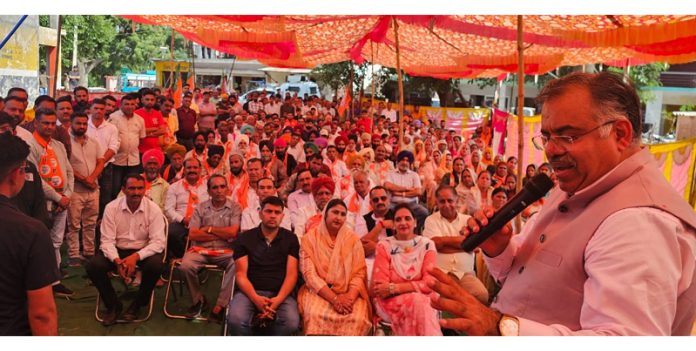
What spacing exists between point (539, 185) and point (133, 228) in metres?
3.14

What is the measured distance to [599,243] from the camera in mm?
961

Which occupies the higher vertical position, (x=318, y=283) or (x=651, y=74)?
(x=651, y=74)

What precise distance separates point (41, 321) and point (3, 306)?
0.11 metres

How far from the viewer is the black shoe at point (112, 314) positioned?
11.6 ft

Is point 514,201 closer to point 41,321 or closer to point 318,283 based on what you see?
point 41,321

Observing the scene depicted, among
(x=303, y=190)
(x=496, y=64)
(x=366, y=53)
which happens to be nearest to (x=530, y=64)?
(x=496, y=64)

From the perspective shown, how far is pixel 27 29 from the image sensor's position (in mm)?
6188

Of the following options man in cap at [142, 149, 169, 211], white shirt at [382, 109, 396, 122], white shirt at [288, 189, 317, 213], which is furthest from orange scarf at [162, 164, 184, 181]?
white shirt at [382, 109, 396, 122]

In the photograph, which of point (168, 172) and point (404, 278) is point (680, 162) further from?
point (168, 172)

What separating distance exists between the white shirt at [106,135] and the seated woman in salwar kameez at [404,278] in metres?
2.58

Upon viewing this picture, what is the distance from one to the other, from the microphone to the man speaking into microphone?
3.6 inches

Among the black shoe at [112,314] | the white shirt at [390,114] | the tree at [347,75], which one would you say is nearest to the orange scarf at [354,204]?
the black shoe at [112,314]

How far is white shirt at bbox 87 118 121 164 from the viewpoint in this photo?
4.75 metres

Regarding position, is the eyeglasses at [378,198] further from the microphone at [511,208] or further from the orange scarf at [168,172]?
the microphone at [511,208]
